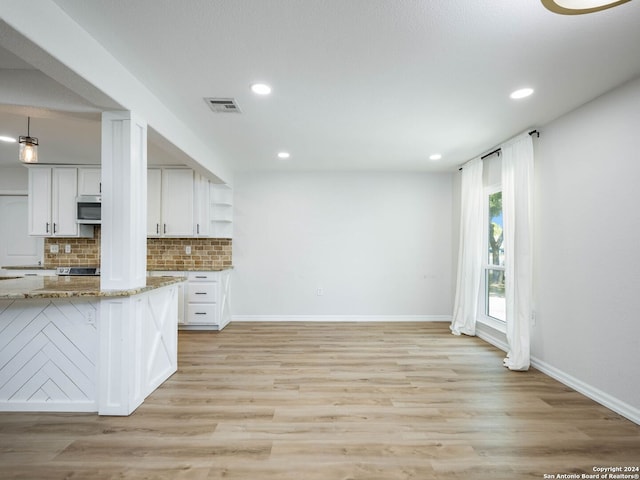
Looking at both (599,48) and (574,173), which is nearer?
(599,48)

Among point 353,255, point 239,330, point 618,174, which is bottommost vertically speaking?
point 239,330

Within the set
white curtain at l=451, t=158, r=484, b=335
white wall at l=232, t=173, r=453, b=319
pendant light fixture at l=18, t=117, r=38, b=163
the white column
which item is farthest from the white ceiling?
white wall at l=232, t=173, r=453, b=319

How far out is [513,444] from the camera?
2090 millimetres

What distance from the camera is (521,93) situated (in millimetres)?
2615

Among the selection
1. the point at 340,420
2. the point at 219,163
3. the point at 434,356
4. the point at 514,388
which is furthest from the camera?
the point at 219,163

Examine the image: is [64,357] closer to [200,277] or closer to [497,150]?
[200,277]

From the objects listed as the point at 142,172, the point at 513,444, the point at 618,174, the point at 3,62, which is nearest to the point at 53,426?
the point at 142,172

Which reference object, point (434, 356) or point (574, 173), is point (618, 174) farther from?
point (434, 356)

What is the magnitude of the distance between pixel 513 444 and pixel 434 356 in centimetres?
166

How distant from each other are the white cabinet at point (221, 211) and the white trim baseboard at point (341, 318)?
1453 millimetres

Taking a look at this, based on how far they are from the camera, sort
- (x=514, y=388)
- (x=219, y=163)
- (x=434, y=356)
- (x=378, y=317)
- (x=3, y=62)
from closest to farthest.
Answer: (x=3, y=62) → (x=514, y=388) → (x=434, y=356) → (x=219, y=163) → (x=378, y=317)

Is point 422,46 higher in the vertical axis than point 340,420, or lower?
higher

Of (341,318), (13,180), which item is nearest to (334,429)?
(341,318)

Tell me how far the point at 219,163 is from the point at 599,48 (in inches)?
162
